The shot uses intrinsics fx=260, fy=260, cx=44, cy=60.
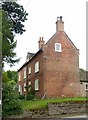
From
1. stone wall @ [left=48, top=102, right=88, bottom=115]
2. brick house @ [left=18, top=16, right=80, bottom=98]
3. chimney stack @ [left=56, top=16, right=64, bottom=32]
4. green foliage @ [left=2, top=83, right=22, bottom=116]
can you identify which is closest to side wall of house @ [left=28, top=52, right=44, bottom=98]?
brick house @ [left=18, top=16, right=80, bottom=98]

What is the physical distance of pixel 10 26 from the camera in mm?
24703

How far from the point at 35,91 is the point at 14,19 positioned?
1246 cm

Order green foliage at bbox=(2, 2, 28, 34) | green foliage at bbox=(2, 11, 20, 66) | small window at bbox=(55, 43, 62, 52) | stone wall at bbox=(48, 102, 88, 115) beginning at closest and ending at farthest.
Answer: green foliage at bbox=(2, 11, 20, 66), stone wall at bbox=(48, 102, 88, 115), green foliage at bbox=(2, 2, 28, 34), small window at bbox=(55, 43, 62, 52)

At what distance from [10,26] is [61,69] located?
12.7 m

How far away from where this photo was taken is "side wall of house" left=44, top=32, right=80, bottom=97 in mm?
34375

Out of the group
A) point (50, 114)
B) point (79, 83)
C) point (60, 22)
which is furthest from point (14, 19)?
point (79, 83)

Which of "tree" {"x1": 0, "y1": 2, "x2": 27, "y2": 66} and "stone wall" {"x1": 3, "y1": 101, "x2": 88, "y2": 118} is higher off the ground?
"tree" {"x1": 0, "y1": 2, "x2": 27, "y2": 66}

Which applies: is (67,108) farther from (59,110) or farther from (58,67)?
(58,67)

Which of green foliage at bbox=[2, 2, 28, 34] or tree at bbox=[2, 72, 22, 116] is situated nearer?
tree at bbox=[2, 72, 22, 116]

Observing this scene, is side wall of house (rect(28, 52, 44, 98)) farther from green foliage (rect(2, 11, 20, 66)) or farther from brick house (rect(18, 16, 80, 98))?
green foliage (rect(2, 11, 20, 66))

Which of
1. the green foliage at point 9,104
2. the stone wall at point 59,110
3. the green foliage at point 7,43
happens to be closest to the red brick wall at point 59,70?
the stone wall at point 59,110

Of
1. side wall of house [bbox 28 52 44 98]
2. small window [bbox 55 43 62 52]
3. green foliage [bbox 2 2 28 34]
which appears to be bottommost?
side wall of house [bbox 28 52 44 98]

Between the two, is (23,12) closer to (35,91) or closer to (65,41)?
(65,41)

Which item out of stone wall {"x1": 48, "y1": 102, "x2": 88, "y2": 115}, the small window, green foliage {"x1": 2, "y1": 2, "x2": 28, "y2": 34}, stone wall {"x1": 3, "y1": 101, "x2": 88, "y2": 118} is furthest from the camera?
the small window
